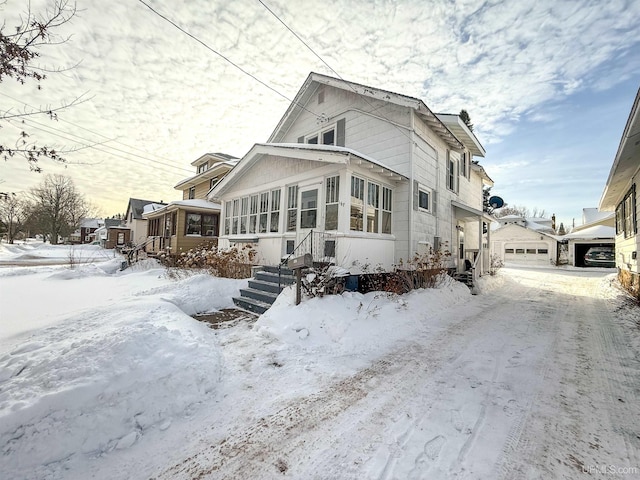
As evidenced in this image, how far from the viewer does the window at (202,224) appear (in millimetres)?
18516

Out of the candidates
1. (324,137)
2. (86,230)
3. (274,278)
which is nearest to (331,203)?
(274,278)

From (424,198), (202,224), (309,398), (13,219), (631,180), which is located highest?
(13,219)

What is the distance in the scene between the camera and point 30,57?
334cm

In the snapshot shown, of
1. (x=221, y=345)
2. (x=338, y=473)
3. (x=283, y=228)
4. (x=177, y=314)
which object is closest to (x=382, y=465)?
(x=338, y=473)

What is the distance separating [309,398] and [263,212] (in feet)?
27.3

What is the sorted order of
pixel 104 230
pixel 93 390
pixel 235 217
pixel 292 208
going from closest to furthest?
pixel 93 390 → pixel 292 208 → pixel 235 217 → pixel 104 230

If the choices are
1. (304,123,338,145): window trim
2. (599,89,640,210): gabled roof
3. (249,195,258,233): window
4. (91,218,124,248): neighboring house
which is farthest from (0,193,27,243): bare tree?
(599,89,640,210): gabled roof

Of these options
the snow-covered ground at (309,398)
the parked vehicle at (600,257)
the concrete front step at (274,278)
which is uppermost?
the parked vehicle at (600,257)

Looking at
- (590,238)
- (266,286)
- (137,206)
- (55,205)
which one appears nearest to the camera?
(266,286)

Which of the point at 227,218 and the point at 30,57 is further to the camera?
the point at 227,218

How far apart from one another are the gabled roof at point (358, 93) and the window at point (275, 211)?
4.06 m

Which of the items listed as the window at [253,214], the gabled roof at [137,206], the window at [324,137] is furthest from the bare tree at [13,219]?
the window at [324,137]

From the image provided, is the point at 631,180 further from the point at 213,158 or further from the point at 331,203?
the point at 213,158

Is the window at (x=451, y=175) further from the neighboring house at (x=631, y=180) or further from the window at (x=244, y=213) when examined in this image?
the window at (x=244, y=213)
